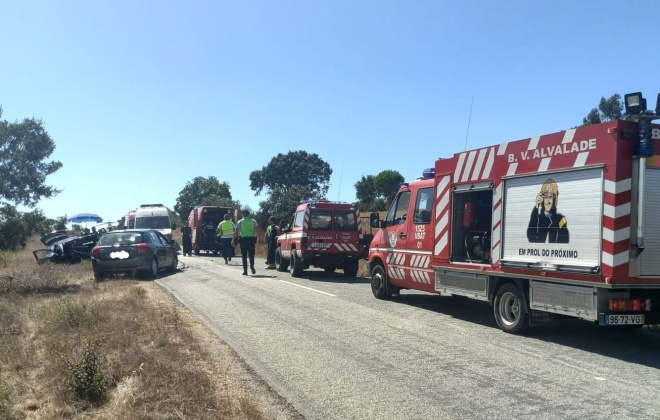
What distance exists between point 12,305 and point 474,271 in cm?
870

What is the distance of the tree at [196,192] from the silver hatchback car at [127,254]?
56253 mm

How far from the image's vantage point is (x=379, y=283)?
496 inches

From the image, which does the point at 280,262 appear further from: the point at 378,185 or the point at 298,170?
the point at 298,170

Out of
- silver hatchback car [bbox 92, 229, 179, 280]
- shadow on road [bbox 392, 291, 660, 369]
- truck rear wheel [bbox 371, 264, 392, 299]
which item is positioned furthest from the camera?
silver hatchback car [bbox 92, 229, 179, 280]

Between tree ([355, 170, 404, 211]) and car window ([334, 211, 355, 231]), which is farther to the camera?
tree ([355, 170, 404, 211])

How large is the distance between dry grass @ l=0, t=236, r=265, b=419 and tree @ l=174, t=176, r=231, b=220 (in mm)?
63821

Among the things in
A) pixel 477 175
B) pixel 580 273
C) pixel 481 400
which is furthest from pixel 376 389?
pixel 477 175

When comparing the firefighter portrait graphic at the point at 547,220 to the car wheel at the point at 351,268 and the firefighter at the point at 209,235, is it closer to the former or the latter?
the car wheel at the point at 351,268

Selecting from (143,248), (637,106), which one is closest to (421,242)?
(637,106)

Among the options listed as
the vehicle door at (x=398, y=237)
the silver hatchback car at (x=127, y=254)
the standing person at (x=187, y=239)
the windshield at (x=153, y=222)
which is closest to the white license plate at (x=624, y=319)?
the vehicle door at (x=398, y=237)

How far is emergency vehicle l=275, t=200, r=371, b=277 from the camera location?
1769cm

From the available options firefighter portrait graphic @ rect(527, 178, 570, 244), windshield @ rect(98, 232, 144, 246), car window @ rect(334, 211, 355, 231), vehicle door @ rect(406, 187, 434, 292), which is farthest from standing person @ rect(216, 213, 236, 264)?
firefighter portrait graphic @ rect(527, 178, 570, 244)

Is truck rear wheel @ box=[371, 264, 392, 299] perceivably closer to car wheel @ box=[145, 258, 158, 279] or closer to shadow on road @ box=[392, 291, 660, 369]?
shadow on road @ box=[392, 291, 660, 369]

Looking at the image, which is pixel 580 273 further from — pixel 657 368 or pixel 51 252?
pixel 51 252
